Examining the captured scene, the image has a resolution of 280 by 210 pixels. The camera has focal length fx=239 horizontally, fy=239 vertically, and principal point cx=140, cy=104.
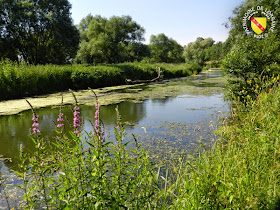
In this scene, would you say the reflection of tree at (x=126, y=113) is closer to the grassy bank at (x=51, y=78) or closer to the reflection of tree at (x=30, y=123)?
the reflection of tree at (x=30, y=123)

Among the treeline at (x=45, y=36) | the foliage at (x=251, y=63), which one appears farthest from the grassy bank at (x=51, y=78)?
the foliage at (x=251, y=63)

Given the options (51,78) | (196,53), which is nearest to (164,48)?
(196,53)

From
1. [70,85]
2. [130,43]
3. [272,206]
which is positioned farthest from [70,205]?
[130,43]

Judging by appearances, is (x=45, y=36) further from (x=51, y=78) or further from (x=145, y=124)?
(x=145, y=124)

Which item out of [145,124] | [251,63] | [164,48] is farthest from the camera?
[164,48]

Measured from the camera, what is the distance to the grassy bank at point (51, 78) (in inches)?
371

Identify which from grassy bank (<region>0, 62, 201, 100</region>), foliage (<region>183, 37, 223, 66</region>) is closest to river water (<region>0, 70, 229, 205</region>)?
grassy bank (<region>0, 62, 201, 100</region>)

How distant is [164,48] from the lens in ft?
172

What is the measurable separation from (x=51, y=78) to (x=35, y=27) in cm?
1274

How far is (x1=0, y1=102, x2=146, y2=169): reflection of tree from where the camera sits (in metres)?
4.24

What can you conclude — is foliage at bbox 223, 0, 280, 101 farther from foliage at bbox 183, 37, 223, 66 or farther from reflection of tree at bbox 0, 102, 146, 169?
foliage at bbox 183, 37, 223, 66

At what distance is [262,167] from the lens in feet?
7.25

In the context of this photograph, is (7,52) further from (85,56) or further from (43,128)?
(43,128)

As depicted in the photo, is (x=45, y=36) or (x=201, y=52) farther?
(x=201, y=52)
